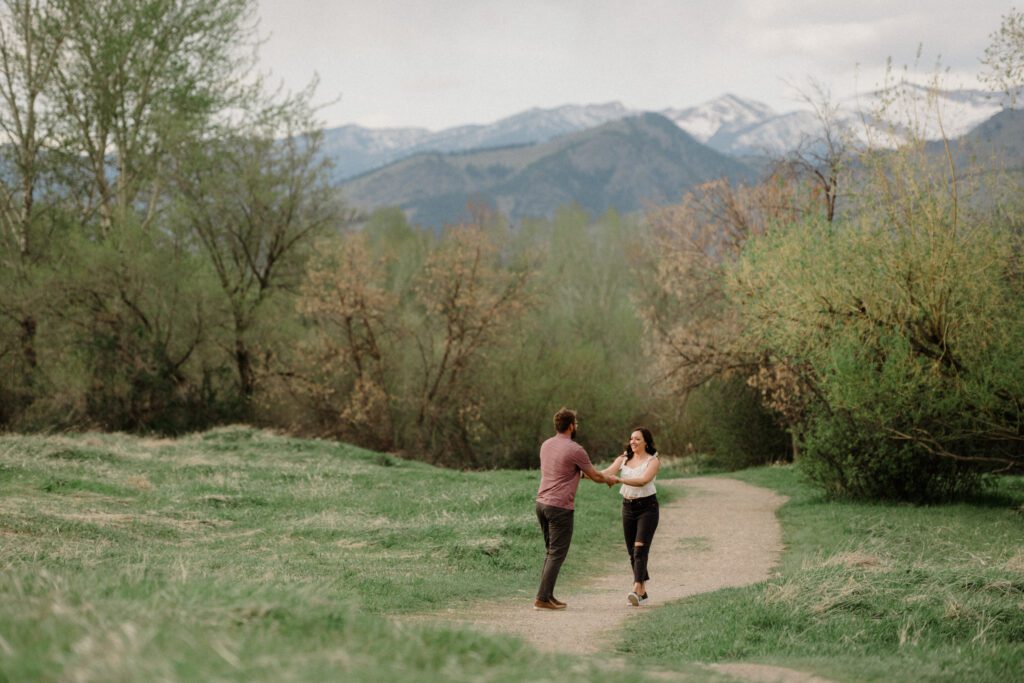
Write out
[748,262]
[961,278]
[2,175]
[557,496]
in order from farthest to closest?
[2,175]
[748,262]
[961,278]
[557,496]

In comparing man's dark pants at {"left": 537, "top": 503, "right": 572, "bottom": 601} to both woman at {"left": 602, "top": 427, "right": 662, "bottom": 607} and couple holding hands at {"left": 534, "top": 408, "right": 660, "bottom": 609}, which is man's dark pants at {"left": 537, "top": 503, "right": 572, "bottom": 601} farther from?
woman at {"left": 602, "top": 427, "right": 662, "bottom": 607}

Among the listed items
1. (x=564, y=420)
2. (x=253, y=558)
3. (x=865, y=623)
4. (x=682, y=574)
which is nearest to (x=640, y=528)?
(x=564, y=420)

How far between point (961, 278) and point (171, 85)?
99.5ft

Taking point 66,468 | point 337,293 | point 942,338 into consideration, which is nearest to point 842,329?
point 942,338

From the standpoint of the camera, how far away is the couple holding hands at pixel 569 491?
420 inches

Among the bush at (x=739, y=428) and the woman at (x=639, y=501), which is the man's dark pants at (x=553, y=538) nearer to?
the woman at (x=639, y=501)

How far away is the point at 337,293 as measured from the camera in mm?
34312

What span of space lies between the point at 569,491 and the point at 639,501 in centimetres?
117

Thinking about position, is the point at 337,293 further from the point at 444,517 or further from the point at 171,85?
the point at 444,517

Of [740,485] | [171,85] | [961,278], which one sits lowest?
[740,485]

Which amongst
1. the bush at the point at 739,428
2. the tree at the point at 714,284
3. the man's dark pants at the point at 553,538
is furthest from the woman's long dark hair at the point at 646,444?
the bush at the point at 739,428

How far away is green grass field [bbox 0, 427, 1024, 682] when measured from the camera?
4965 mm

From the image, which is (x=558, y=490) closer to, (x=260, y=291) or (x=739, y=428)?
(x=739, y=428)

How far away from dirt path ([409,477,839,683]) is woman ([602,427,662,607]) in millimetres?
437
